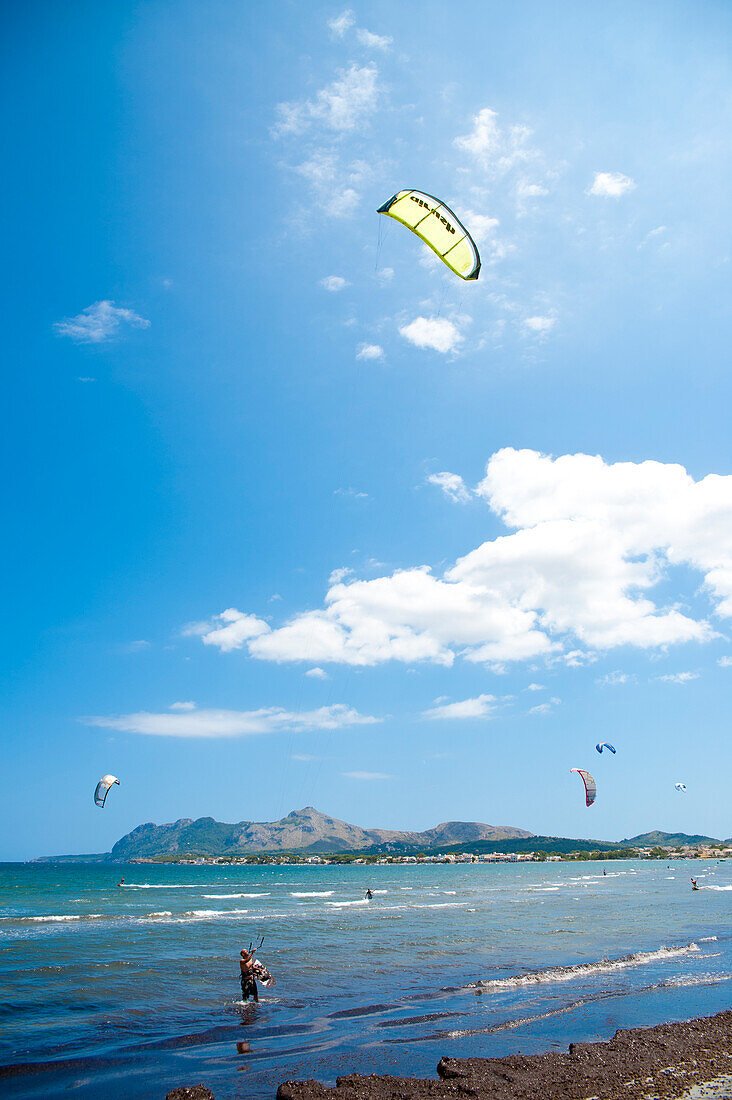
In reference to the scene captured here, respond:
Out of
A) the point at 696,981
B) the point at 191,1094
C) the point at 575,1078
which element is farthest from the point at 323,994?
the point at 696,981

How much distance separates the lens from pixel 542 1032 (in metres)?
10.2

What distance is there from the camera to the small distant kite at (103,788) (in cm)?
2774

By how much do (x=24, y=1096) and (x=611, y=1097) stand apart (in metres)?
7.63

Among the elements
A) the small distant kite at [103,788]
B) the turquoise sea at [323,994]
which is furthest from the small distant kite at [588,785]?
the small distant kite at [103,788]

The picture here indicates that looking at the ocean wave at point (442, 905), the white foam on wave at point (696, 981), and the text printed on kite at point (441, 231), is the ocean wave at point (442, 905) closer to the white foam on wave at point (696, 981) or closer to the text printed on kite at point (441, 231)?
the white foam on wave at point (696, 981)

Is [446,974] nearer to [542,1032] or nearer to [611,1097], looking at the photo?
[542,1032]

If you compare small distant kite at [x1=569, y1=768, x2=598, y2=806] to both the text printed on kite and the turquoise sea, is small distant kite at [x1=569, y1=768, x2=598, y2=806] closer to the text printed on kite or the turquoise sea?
the turquoise sea

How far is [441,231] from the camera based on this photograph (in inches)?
475

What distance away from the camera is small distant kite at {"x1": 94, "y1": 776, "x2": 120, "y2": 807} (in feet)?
91.0

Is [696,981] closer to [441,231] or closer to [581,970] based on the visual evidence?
[581,970]

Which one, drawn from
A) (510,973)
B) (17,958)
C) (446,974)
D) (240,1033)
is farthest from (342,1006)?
(17,958)

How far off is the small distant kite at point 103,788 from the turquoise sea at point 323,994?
5055mm

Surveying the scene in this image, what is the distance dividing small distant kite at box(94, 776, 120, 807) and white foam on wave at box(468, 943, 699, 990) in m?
19.6

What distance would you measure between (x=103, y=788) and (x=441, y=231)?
27.8 metres
